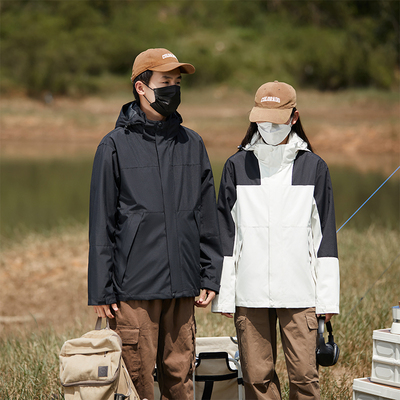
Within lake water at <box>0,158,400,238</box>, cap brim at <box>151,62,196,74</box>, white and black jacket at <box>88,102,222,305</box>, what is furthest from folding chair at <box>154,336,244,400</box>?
lake water at <box>0,158,400,238</box>

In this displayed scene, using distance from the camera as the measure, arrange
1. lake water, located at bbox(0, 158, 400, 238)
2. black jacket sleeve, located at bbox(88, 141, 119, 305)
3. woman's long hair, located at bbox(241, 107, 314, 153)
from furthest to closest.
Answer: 1. lake water, located at bbox(0, 158, 400, 238)
2. woman's long hair, located at bbox(241, 107, 314, 153)
3. black jacket sleeve, located at bbox(88, 141, 119, 305)

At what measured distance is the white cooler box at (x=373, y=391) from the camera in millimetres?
2721

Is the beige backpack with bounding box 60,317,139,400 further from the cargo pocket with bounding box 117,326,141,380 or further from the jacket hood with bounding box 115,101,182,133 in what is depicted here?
the jacket hood with bounding box 115,101,182,133

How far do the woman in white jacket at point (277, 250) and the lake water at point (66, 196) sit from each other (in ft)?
23.7

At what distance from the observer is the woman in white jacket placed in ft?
9.15

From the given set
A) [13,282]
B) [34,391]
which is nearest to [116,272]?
[34,391]

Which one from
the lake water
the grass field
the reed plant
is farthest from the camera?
the lake water

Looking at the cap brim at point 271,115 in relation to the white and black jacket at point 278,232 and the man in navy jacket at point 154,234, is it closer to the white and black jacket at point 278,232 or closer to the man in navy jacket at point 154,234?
the white and black jacket at point 278,232

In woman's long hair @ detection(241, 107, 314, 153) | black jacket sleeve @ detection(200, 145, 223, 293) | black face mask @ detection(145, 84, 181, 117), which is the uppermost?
black face mask @ detection(145, 84, 181, 117)

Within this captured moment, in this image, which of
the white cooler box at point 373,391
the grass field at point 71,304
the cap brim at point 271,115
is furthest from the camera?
the grass field at point 71,304

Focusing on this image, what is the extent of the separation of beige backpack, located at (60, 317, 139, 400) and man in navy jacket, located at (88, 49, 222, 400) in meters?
0.16

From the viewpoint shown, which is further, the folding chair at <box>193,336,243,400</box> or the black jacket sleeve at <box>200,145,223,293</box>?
the folding chair at <box>193,336,243,400</box>

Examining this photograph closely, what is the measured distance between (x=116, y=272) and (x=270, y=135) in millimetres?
914

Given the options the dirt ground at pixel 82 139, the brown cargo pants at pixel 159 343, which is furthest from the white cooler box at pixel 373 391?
the dirt ground at pixel 82 139
